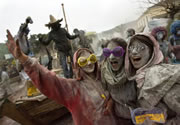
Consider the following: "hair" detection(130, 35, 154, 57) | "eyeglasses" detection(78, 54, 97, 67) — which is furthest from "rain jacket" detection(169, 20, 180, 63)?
"eyeglasses" detection(78, 54, 97, 67)

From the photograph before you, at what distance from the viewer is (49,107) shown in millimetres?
3006

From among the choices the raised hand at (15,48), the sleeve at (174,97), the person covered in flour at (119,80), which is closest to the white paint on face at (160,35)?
the person covered in flour at (119,80)

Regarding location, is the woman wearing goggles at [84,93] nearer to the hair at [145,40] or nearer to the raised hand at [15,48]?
the raised hand at [15,48]

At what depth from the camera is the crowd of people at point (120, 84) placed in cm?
104

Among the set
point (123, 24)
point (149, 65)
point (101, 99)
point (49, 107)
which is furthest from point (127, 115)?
point (123, 24)

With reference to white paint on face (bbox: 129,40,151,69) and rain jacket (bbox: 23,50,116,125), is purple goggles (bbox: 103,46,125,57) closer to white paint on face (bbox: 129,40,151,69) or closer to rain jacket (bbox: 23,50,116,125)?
white paint on face (bbox: 129,40,151,69)

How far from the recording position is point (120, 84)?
1.28m

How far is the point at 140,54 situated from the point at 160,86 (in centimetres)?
39

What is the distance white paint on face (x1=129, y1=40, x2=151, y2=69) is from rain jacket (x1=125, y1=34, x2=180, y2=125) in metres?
0.06

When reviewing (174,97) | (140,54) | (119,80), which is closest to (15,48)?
(119,80)

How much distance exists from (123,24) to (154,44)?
113ft

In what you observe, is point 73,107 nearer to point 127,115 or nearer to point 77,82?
point 77,82

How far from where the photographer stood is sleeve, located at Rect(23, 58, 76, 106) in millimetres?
1320

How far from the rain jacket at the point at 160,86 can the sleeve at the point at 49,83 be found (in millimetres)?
923
